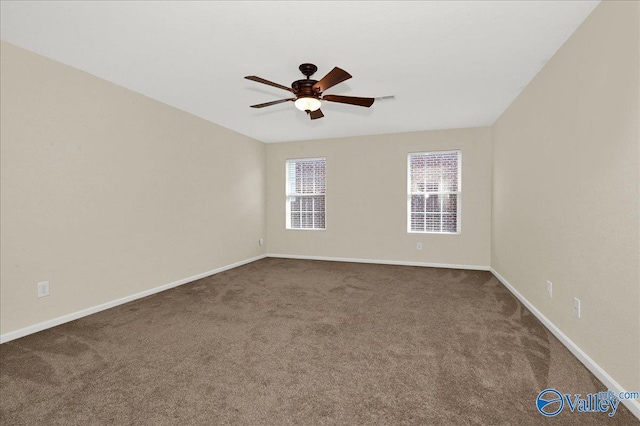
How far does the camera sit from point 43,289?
2.61 m

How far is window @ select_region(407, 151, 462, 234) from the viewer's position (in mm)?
5223

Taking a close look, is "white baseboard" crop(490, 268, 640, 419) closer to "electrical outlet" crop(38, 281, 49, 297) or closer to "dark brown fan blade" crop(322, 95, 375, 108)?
"dark brown fan blade" crop(322, 95, 375, 108)

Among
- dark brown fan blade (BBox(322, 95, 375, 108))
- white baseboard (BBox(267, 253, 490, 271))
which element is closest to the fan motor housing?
dark brown fan blade (BBox(322, 95, 375, 108))

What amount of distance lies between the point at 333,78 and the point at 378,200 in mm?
3472

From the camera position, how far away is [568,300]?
225cm

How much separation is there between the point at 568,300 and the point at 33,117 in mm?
4692

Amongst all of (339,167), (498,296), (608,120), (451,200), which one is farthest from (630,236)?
(339,167)

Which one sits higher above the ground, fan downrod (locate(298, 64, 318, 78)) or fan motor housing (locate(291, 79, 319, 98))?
fan downrod (locate(298, 64, 318, 78))

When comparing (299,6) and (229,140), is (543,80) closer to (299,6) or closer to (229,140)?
(299,6)

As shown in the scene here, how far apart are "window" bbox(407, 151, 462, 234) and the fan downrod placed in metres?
3.17

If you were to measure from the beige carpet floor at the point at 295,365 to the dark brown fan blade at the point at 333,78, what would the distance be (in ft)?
6.98

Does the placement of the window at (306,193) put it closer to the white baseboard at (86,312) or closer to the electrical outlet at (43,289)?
the white baseboard at (86,312)

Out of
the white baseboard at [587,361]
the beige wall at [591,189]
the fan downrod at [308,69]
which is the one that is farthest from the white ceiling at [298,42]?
the white baseboard at [587,361]

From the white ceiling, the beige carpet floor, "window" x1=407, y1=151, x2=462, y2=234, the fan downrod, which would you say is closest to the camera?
the beige carpet floor
